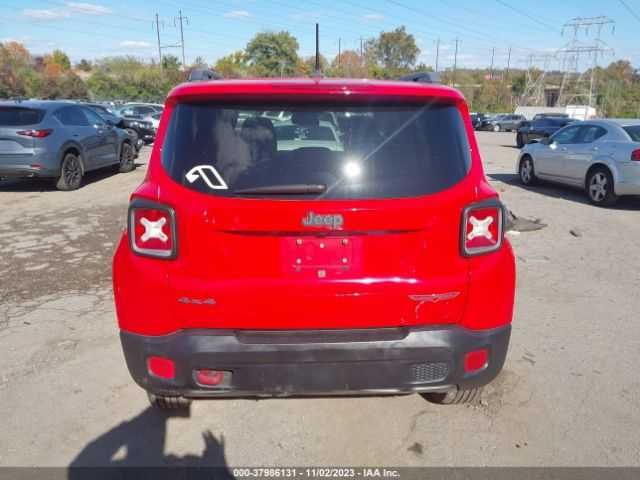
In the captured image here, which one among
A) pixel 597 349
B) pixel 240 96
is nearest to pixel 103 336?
pixel 240 96

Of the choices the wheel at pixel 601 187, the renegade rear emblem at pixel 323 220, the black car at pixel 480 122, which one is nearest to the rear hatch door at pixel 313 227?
the renegade rear emblem at pixel 323 220

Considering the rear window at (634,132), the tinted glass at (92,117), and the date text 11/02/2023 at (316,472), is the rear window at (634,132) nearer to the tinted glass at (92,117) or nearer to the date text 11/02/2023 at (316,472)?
the date text 11/02/2023 at (316,472)

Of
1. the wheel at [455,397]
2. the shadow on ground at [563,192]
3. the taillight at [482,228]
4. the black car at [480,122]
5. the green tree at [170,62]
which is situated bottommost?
the black car at [480,122]

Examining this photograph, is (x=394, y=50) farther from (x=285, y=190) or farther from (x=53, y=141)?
(x=285, y=190)

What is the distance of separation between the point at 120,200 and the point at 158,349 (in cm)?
761

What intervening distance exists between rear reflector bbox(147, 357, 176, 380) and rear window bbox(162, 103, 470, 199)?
817mm

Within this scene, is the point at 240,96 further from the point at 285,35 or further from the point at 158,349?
the point at 285,35

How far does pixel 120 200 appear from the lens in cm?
938

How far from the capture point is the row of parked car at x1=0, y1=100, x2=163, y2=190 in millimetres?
9602

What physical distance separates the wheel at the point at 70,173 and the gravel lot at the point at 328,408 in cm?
539

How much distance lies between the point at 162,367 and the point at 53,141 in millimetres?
8959

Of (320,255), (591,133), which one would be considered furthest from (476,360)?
(591,133)

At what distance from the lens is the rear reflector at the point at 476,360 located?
98.1 inches

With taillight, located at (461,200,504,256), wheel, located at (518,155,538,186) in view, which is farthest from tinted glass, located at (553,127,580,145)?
taillight, located at (461,200,504,256)
